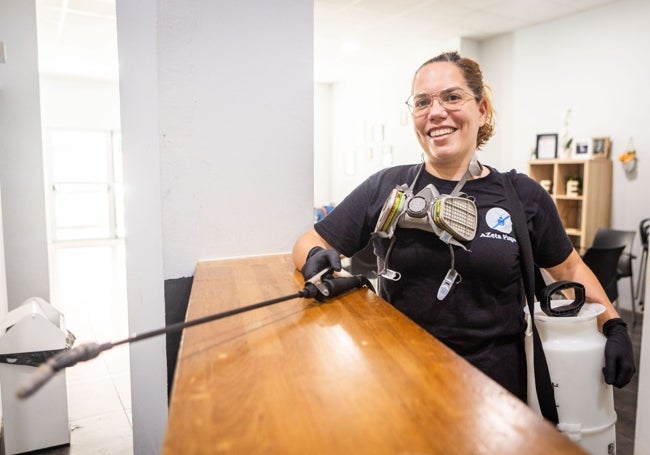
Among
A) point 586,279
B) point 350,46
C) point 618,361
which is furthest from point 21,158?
point 350,46

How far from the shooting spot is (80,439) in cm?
246

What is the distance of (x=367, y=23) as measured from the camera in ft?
17.3

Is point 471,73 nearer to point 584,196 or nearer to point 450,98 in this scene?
point 450,98

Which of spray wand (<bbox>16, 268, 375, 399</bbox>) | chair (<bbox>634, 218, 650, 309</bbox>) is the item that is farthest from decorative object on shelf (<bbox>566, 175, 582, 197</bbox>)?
spray wand (<bbox>16, 268, 375, 399</bbox>)

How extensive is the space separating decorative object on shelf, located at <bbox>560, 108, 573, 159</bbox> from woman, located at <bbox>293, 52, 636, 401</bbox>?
147 inches

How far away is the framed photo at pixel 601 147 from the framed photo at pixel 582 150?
49 millimetres

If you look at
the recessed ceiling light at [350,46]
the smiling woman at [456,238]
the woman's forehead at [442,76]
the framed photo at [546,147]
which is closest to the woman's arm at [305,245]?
the smiling woman at [456,238]

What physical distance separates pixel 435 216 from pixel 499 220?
0.77ft

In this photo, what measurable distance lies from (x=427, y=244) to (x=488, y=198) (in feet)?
0.77

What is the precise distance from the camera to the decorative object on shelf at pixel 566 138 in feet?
15.4

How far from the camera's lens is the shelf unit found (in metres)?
4.43

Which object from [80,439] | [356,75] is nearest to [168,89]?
[80,439]

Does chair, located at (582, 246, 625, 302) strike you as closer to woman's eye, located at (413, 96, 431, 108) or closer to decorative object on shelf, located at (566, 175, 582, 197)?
decorative object on shelf, located at (566, 175, 582, 197)

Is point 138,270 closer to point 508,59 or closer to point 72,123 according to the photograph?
point 508,59
